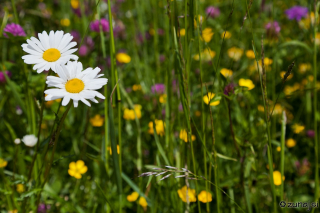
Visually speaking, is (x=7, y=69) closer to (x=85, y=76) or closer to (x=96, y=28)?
(x=96, y=28)

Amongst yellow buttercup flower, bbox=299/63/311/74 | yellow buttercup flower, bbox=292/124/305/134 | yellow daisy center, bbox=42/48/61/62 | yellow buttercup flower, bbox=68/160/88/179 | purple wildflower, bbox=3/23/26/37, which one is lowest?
yellow buttercup flower, bbox=292/124/305/134

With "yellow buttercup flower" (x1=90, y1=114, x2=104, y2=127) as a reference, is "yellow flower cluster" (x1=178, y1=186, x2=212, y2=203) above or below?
below

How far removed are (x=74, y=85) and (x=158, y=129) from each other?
2.62ft

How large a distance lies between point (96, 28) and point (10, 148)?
0.69m

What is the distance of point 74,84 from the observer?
0.62 metres

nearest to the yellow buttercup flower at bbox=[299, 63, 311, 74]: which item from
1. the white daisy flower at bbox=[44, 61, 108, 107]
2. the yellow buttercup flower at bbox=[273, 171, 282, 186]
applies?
the yellow buttercup flower at bbox=[273, 171, 282, 186]

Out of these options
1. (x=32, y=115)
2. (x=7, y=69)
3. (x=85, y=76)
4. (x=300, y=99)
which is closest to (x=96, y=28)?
(x=7, y=69)

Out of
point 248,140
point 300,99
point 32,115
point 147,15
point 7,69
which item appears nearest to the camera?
point 248,140

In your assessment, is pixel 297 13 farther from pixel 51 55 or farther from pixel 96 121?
pixel 51 55

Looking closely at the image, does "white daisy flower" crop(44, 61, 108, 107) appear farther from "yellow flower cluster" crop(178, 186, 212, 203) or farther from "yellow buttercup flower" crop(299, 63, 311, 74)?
"yellow buttercup flower" crop(299, 63, 311, 74)

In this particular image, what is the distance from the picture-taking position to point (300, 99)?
1.68 meters

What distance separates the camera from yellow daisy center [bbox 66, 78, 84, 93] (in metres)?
0.61

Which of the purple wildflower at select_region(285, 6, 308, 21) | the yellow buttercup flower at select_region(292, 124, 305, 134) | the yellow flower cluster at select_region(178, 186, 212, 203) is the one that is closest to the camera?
the yellow flower cluster at select_region(178, 186, 212, 203)

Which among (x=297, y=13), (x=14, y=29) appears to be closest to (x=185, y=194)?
(x=14, y=29)
